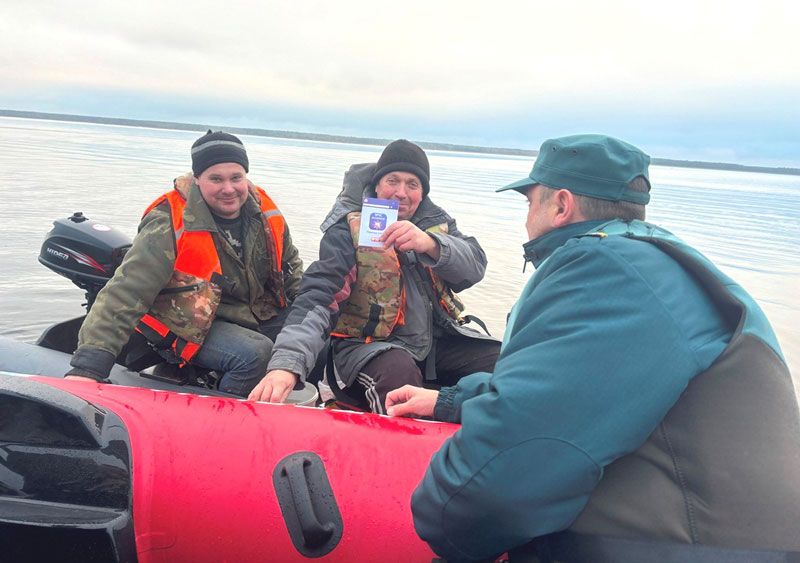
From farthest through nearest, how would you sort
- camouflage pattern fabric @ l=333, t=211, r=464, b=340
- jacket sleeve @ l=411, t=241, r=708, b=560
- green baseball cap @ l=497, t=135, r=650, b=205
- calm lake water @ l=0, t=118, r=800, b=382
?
calm lake water @ l=0, t=118, r=800, b=382 < camouflage pattern fabric @ l=333, t=211, r=464, b=340 < green baseball cap @ l=497, t=135, r=650, b=205 < jacket sleeve @ l=411, t=241, r=708, b=560

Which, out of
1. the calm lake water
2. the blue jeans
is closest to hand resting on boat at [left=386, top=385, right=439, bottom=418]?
the blue jeans

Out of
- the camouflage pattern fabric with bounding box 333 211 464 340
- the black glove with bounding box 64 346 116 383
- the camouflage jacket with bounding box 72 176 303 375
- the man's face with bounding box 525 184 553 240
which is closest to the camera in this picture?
the man's face with bounding box 525 184 553 240

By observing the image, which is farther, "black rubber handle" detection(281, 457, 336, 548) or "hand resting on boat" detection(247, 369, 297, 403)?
"hand resting on boat" detection(247, 369, 297, 403)

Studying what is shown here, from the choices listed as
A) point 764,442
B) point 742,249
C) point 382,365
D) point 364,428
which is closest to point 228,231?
point 382,365

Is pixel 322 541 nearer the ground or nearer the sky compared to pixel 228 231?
nearer the ground

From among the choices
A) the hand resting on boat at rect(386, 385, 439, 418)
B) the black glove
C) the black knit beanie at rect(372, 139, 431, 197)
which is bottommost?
the black glove

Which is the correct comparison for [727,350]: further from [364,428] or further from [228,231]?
[228,231]

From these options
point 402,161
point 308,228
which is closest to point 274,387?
point 402,161

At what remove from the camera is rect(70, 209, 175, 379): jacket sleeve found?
2.45 metres

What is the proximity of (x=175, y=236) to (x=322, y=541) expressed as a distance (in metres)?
1.63

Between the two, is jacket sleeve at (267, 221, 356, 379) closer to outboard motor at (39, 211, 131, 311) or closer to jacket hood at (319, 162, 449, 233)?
jacket hood at (319, 162, 449, 233)

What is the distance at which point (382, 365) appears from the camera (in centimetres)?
271

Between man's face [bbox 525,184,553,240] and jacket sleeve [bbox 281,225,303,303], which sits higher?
man's face [bbox 525,184,553,240]

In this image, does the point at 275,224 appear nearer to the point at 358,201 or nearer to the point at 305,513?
the point at 358,201
